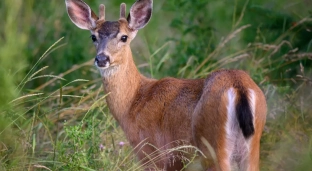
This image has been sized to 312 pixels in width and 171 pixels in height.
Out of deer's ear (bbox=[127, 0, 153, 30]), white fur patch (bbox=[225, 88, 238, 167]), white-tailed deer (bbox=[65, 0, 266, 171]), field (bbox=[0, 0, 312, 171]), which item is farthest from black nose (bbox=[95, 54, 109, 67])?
white fur patch (bbox=[225, 88, 238, 167])

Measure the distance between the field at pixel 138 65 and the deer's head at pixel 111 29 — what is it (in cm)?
29

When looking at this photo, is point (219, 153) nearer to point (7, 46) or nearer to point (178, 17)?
point (7, 46)

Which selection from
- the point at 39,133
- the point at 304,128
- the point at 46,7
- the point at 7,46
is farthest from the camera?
the point at 46,7

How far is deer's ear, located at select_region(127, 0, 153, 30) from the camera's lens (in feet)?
24.0

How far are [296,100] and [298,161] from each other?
1415 millimetres

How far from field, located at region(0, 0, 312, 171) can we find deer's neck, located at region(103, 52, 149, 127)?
0.18 meters

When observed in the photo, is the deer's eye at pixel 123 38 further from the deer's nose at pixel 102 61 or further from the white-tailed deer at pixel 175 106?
the deer's nose at pixel 102 61

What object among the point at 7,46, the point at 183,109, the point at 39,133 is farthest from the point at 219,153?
the point at 39,133

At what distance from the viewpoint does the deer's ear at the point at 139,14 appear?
24.0 ft

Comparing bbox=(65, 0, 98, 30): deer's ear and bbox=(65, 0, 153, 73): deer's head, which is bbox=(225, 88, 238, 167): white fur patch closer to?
bbox=(65, 0, 153, 73): deer's head

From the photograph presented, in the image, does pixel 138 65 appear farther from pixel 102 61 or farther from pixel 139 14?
pixel 102 61

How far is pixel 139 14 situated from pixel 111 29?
1.54 feet

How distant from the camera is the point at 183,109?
635 centimetres

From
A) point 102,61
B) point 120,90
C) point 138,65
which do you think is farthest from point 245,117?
point 138,65
